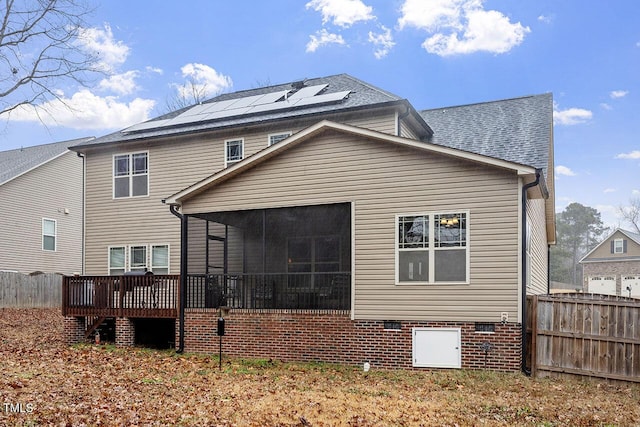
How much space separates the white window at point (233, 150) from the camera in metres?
15.6

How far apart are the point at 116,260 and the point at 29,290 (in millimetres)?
8344

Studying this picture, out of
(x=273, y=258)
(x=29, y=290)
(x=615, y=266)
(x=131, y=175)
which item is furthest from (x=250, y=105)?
(x=615, y=266)

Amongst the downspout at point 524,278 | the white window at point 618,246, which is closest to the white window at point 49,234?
the downspout at point 524,278

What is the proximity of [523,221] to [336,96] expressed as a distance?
6.58 metres

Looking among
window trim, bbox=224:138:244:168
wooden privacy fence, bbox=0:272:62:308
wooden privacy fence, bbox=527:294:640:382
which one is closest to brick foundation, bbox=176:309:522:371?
wooden privacy fence, bbox=527:294:640:382

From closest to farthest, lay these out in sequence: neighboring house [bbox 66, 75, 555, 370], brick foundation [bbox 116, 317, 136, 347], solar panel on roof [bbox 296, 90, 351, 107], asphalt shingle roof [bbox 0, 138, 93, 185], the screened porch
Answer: neighboring house [bbox 66, 75, 555, 370] → the screened porch → brick foundation [bbox 116, 317, 136, 347] → solar panel on roof [bbox 296, 90, 351, 107] → asphalt shingle roof [bbox 0, 138, 93, 185]

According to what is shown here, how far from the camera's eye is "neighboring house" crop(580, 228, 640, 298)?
41844 millimetres

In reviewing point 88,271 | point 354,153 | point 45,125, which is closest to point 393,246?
point 354,153

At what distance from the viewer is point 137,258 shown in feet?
53.9

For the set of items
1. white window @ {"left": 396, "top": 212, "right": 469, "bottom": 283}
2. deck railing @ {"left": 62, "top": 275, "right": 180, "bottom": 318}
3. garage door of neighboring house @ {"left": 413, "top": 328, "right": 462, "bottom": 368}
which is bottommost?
garage door of neighboring house @ {"left": 413, "top": 328, "right": 462, "bottom": 368}

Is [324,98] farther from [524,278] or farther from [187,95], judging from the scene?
[187,95]

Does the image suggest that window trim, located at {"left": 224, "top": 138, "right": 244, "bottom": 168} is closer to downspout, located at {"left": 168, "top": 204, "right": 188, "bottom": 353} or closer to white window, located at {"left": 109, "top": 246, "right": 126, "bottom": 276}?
downspout, located at {"left": 168, "top": 204, "right": 188, "bottom": 353}

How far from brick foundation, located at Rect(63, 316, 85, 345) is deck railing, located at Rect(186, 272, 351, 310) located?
357cm

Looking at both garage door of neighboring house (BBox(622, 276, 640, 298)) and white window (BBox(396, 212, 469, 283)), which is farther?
garage door of neighboring house (BBox(622, 276, 640, 298))
